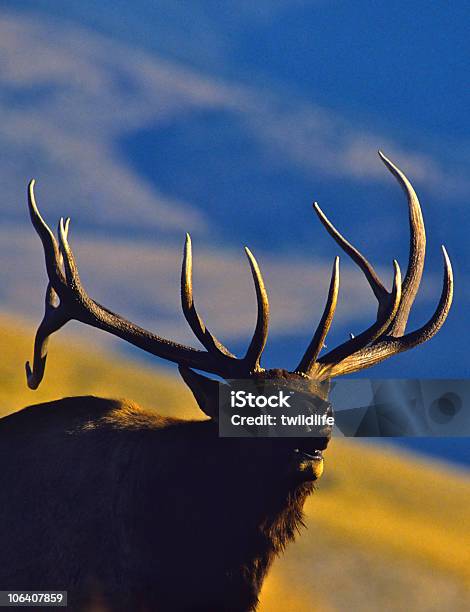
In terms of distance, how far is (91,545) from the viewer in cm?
844

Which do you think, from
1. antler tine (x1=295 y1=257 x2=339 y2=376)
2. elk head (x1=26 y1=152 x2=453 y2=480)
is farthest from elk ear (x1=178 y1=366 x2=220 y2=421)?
antler tine (x1=295 y1=257 x2=339 y2=376)

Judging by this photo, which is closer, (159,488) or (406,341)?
(159,488)

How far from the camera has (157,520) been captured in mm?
8383

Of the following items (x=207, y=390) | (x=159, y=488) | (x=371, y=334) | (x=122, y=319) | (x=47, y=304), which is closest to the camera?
(x=207, y=390)

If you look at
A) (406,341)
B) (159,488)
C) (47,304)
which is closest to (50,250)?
(47,304)

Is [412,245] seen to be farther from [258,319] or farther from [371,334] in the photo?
[258,319]

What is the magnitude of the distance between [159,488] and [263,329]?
53.7 inches

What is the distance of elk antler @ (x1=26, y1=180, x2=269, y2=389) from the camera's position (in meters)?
8.41

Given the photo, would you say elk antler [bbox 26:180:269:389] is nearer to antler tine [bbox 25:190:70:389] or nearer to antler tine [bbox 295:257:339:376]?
antler tine [bbox 25:190:70:389]

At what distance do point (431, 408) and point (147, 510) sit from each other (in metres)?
3.29

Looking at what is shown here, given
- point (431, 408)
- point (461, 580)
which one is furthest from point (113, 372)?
point (431, 408)

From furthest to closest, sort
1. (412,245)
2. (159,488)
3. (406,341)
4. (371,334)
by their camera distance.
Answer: (412,245)
(406,341)
(371,334)
(159,488)

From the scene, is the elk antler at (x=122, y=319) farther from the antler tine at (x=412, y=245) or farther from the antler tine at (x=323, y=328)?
the antler tine at (x=412, y=245)

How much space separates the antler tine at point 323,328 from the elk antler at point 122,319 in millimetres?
350
